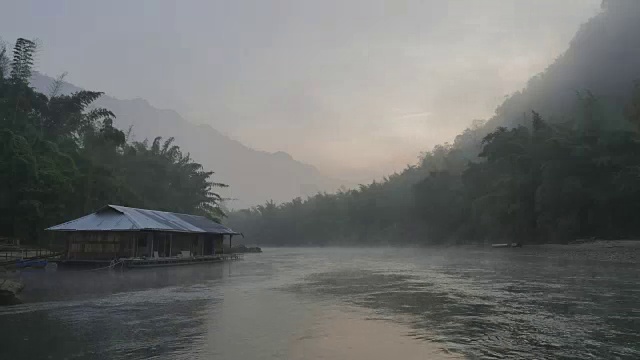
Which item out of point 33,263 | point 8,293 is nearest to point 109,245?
point 33,263

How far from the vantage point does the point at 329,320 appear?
11914 millimetres

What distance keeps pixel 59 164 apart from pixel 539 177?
46306 millimetres

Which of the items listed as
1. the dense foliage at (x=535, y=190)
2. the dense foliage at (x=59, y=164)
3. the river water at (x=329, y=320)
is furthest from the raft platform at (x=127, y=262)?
the dense foliage at (x=535, y=190)

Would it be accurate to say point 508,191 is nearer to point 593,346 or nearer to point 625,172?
point 625,172

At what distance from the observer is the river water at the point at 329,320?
8727mm

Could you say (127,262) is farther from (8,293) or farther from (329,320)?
(329,320)

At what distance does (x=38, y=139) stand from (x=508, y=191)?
47.3 meters

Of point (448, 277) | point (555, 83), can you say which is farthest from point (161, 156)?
point (555, 83)

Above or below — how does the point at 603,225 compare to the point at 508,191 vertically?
below

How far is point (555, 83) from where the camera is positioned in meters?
75.9

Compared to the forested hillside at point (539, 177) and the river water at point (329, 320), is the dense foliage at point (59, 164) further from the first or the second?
the forested hillside at point (539, 177)

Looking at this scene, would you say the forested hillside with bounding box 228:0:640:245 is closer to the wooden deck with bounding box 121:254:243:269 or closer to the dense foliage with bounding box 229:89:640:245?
the dense foliage with bounding box 229:89:640:245

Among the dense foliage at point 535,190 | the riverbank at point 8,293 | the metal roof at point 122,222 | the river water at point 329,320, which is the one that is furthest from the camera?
the dense foliage at point 535,190

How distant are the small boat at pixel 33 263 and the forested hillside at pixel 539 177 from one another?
4314 cm
